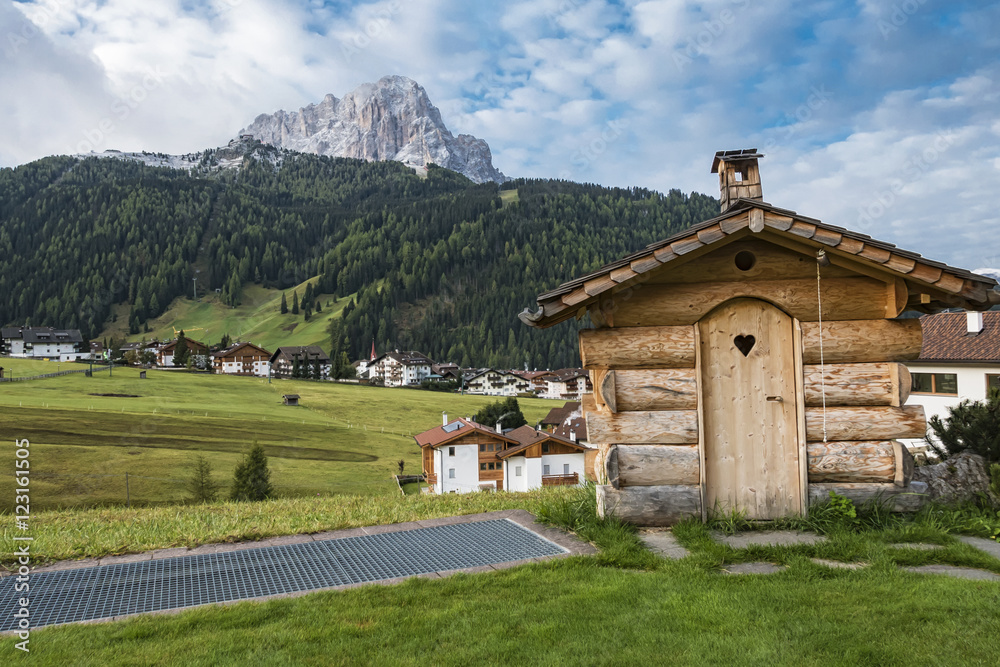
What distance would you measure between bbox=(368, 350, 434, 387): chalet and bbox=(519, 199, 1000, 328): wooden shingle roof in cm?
13069

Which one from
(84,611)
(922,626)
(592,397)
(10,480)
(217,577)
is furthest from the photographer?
(10,480)

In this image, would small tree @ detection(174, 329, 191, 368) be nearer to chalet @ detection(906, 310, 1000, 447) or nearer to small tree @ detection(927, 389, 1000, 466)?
chalet @ detection(906, 310, 1000, 447)

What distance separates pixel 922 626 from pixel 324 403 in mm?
85851

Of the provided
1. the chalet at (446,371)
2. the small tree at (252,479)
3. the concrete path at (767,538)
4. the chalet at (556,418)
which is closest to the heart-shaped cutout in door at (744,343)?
the concrete path at (767,538)

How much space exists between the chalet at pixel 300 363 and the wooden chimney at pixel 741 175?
133907 mm

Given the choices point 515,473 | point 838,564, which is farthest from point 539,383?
point 838,564

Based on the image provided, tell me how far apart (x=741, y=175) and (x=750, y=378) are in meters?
3.04

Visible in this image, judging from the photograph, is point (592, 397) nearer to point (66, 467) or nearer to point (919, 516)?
point (919, 516)

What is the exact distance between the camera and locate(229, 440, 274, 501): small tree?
36.0 metres

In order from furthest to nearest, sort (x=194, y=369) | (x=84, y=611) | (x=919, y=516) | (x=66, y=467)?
(x=194, y=369) → (x=66, y=467) → (x=919, y=516) → (x=84, y=611)

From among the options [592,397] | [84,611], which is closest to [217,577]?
[84,611]

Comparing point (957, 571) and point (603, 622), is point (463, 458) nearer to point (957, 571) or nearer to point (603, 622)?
point (957, 571)

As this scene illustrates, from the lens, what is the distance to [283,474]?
4362 cm

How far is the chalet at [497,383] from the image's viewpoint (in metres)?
131
